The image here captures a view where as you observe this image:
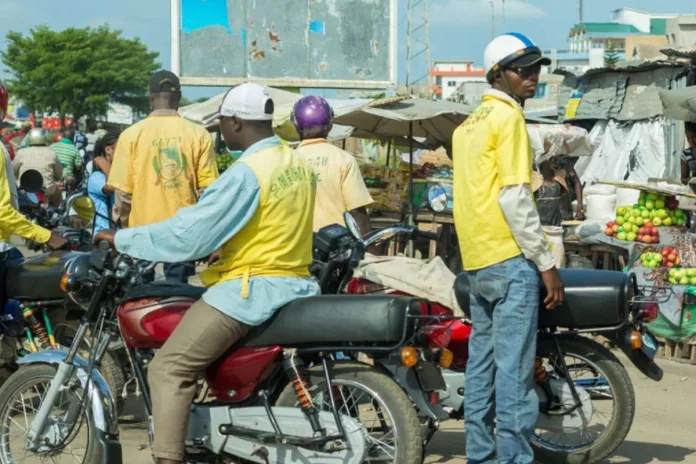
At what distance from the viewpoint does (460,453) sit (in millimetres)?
6074

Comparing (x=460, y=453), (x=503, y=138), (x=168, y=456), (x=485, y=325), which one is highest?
(x=503, y=138)

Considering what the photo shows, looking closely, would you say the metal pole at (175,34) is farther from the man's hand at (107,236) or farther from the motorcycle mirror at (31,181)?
the man's hand at (107,236)

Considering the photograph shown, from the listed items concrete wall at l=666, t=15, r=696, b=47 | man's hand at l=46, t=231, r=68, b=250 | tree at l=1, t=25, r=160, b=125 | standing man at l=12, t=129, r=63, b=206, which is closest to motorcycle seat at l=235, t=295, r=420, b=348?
man's hand at l=46, t=231, r=68, b=250

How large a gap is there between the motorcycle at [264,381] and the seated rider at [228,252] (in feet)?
0.41

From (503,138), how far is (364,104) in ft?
26.0

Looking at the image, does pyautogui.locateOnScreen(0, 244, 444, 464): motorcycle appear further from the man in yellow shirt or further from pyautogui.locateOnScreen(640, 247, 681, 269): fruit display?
pyautogui.locateOnScreen(640, 247, 681, 269): fruit display

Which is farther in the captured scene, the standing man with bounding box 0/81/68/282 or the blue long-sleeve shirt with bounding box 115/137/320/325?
the standing man with bounding box 0/81/68/282

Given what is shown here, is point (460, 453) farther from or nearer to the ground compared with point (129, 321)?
nearer to the ground

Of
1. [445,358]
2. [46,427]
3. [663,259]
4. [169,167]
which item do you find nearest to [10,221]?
[169,167]

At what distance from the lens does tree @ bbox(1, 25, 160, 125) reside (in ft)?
209

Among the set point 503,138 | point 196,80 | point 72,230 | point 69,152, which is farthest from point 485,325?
point 196,80

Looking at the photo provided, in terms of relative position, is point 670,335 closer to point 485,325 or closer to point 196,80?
point 485,325

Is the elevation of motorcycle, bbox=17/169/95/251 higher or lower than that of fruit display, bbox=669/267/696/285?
higher

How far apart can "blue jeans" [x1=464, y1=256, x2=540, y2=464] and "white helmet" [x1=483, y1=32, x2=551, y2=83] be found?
85 centimetres
